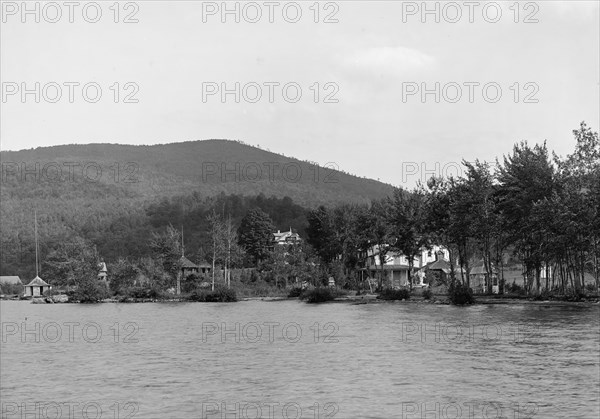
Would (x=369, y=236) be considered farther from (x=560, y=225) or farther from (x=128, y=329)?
(x=128, y=329)

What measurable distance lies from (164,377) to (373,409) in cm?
1127

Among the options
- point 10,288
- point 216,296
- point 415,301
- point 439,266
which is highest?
point 439,266

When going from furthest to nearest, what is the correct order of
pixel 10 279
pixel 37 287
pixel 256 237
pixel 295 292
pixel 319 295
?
1. pixel 10 279
2. pixel 37 287
3. pixel 256 237
4. pixel 295 292
5. pixel 319 295

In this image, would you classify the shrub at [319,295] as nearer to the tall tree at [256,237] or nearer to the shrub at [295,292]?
the shrub at [295,292]

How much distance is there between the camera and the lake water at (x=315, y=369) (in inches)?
1019

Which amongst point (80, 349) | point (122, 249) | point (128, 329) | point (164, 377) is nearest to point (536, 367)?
point (164, 377)

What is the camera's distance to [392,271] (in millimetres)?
132250

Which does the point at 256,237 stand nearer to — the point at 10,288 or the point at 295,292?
the point at 295,292

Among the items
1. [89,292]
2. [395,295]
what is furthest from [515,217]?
[89,292]

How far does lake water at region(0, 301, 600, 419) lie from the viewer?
25.9 metres

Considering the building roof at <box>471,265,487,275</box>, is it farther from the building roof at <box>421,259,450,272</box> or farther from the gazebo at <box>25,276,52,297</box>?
the gazebo at <box>25,276,52,297</box>

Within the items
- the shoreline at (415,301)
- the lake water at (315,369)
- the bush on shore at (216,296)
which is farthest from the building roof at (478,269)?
the lake water at (315,369)

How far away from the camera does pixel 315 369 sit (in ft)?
112

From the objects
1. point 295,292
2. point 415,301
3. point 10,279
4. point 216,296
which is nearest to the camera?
point 415,301
